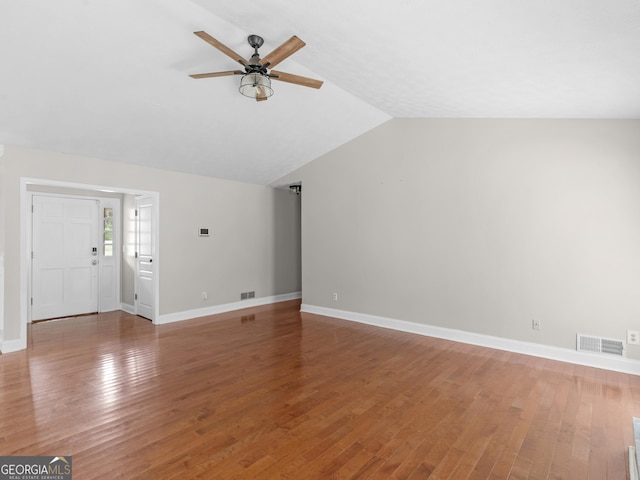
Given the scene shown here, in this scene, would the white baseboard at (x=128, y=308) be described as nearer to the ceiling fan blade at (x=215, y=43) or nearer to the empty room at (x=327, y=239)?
the empty room at (x=327, y=239)

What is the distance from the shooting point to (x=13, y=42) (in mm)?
2729

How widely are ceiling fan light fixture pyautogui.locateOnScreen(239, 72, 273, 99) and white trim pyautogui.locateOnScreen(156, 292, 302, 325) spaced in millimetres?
4082

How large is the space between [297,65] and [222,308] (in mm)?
4529

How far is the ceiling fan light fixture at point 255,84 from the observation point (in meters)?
2.98

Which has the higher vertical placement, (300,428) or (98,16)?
(98,16)

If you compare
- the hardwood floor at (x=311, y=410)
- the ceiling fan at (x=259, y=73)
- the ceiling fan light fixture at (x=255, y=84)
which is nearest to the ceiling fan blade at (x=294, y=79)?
the ceiling fan at (x=259, y=73)

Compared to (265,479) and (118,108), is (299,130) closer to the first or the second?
(118,108)

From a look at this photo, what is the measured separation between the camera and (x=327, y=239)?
20.1ft

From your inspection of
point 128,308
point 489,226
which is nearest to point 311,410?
point 489,226

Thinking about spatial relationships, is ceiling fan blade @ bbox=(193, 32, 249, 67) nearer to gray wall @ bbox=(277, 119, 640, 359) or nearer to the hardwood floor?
the hardwood floor

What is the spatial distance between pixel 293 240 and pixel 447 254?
12.9 feet

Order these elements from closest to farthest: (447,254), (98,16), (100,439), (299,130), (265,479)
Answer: (265,479) → (100,439) → (98,16) → (447,254) → (299,130)

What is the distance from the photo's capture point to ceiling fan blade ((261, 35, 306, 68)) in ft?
8.34

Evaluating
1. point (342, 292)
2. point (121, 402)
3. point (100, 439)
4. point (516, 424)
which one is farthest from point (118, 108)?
point (516, 424)
